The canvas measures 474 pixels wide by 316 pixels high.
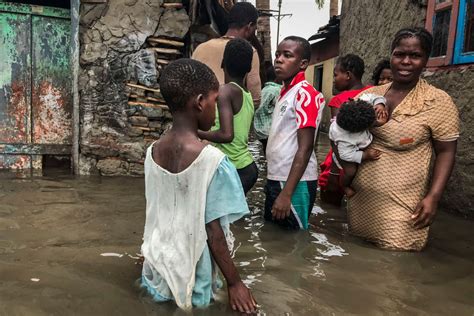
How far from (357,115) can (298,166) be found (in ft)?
1.68

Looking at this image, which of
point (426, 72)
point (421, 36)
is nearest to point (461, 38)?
point (426, 72)

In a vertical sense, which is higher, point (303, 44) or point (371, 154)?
point (303, 44)

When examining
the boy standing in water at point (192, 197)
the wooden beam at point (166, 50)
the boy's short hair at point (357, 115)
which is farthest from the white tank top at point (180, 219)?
the wooden beam at point (166, 50)

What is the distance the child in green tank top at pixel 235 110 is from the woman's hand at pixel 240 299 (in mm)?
1205

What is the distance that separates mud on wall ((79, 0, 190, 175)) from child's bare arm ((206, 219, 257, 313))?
3.28 m

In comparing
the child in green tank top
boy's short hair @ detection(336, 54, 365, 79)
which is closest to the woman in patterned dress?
the child in green tank top

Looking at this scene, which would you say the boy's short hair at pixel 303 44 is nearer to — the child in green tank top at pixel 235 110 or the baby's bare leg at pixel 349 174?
the child in green tank top at pixel 235 110

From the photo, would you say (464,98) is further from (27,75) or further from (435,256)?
(27,75)

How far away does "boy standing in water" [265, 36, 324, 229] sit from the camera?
296 cm

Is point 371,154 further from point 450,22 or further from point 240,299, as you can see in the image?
point 450,22

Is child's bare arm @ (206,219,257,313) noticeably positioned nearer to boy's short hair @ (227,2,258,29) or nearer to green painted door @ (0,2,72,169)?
boy's short hair @ (227,2,258,29)

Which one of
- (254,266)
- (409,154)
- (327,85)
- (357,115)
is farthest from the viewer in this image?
(327,85)

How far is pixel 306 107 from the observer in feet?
9.70

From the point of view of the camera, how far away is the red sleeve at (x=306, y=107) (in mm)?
2943
